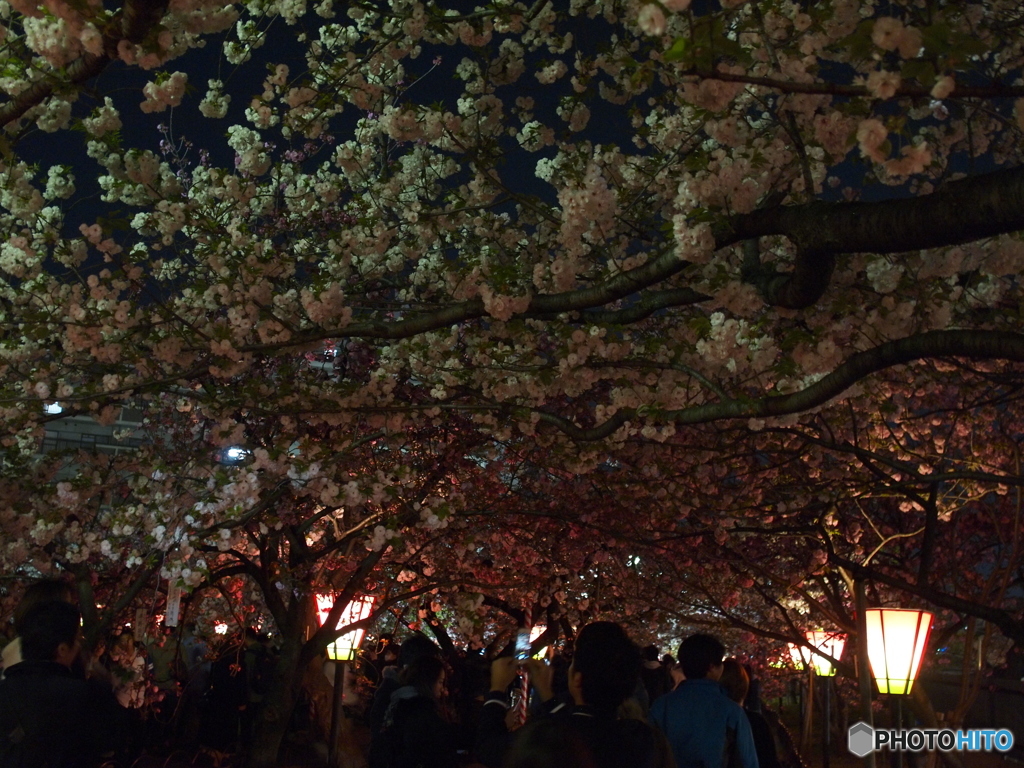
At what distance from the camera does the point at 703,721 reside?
14.2 ft

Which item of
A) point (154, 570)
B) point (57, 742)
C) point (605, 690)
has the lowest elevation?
point (57, 742)

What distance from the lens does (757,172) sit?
16.7 ft

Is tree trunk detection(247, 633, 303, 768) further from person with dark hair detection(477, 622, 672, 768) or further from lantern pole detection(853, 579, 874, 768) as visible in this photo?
person with dark hair detection(477, 622, 672, 768)

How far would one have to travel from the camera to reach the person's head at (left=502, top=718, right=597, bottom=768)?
8.80ft

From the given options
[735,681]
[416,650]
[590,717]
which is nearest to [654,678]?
[735,681]

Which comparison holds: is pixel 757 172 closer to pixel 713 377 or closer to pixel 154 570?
pixel 713 377

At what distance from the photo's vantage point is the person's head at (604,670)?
292 cm

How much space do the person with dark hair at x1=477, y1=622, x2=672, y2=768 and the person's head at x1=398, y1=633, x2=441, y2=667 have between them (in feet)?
6.30

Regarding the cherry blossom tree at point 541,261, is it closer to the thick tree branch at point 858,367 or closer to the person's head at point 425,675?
the thick tree branch at point 858,367

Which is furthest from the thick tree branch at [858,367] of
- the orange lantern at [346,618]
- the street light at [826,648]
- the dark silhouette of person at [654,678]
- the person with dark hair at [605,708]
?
the street light at [826,648]

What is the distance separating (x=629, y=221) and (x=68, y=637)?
4.33 m

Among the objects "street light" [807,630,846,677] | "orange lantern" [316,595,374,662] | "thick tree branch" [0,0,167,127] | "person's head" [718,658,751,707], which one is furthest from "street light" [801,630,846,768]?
"thick tree branch" [0,0,167,127]

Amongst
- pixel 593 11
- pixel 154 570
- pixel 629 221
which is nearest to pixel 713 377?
pixel 629 221

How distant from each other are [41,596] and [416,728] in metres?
1.73
